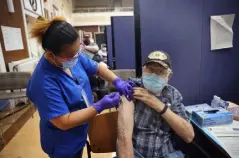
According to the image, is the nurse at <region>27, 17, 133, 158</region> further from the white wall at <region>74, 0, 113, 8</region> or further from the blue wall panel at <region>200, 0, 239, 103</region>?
the white wall at <region>74, 0, 113, 8</region>

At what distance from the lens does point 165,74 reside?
3.90 ft

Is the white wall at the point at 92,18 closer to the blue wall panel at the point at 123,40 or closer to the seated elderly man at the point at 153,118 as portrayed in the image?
the blue wall panel at the point at 123,40

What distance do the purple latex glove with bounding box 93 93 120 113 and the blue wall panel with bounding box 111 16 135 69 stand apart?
2.39 meters

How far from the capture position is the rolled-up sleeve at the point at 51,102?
3.09 ft

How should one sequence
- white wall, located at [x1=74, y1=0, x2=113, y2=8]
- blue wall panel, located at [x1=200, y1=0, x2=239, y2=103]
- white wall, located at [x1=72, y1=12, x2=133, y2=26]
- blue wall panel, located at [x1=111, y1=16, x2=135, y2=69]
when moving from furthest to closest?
white wall, located at [x1=74, y1=0, x2=113, y2=8], white wall, located at [x1=72, y1=12, x2=133, y2=26], blue wall panel, located at [x1=111, y1=16, x2=135, y2=69], blue wall panel, located at [x1=200, y1=0, x2=239, y2=103]

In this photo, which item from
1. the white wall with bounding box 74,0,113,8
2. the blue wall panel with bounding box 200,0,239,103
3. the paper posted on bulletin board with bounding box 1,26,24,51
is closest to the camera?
the blue wall panel with bounding box 200,0,239,103

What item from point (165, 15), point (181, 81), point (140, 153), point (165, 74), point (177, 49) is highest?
point (165, 15)

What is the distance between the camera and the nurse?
942mm

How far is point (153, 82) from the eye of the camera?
118 cm

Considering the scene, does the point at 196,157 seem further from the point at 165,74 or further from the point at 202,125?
the point at 165,74

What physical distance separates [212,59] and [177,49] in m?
0.34

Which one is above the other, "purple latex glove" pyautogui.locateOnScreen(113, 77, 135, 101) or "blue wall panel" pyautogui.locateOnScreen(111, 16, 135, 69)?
"blue wall panel" pyautogui.locateOnScreen(111, 16, 135, 69)

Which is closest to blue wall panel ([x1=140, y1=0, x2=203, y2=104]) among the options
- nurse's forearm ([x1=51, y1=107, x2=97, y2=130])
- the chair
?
Result: the chair

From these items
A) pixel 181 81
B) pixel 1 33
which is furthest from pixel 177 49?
pixel 1 33
